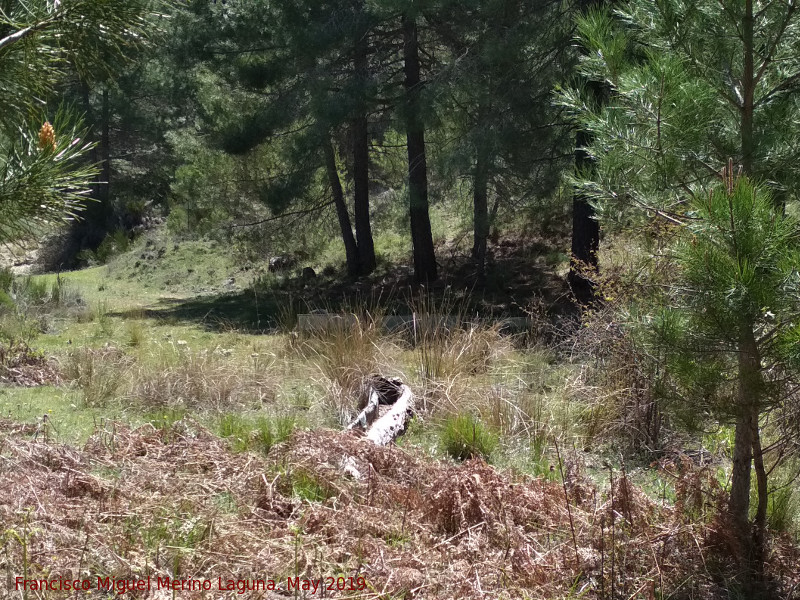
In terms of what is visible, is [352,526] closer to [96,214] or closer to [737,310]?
[737,310]

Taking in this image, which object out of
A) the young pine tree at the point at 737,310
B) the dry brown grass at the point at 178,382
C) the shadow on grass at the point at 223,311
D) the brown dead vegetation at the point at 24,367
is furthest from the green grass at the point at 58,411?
the shadow on grass at the point at 223,311

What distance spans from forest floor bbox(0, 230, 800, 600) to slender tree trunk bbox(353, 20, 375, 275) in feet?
21.5

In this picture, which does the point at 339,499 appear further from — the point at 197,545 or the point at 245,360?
the point at 245,360

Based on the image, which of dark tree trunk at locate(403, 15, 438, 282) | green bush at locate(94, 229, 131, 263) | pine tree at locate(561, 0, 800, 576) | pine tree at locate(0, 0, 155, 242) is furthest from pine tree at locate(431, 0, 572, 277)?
→ green bush at locate(94, 229, 131, 263)

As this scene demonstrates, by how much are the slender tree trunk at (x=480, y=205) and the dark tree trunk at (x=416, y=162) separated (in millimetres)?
851

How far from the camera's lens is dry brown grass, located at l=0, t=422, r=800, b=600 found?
10.3 ft

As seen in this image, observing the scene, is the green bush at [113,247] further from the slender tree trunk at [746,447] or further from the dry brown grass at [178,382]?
the slender tree trunk at [746,447]

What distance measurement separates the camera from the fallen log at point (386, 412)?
529cm

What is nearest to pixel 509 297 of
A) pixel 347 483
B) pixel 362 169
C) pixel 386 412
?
pixel 362 169

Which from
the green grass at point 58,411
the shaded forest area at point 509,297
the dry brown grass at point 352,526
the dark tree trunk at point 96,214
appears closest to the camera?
the shaded forest area at point 509,297

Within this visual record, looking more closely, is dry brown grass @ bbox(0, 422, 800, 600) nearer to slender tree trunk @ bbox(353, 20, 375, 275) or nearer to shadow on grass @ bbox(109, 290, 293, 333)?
shadow on grass @ bbox(109, 290, 293, 333)

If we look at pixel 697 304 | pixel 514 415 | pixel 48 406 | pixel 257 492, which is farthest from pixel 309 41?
pixel 697 304

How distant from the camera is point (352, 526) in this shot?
3549mm

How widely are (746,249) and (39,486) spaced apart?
3.34 m
